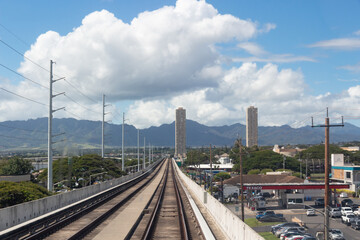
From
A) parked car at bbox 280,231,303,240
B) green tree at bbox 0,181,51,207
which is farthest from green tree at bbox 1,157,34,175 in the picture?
parked car at bbox 280,231,303,240

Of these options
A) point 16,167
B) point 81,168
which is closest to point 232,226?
point 81,168

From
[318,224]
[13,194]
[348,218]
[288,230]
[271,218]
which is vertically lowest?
[318,224]

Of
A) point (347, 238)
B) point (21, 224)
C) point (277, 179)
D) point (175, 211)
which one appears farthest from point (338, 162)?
point (21, 224)

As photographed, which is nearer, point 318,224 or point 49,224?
point 49,224

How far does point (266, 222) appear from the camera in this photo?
2162 inches

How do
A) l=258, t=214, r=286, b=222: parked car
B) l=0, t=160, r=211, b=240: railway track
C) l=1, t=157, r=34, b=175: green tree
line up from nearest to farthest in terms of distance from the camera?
1. l=0, t=160, r=211, b=240: railway track
2. l=258, t=214, r=286, b=222: parked car
3. l=1, t=157, r=34, b=175: green tree

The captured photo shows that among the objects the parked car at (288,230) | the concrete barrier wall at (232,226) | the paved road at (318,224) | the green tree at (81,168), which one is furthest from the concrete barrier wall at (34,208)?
the green tree at (81,168)

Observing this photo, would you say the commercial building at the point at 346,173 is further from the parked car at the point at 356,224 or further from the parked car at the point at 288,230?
the parked car at the point at 288,230

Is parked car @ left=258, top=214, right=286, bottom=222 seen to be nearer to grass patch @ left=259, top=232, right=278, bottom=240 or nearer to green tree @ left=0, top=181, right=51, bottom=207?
grass patch @ left=259, top=232, right=278, bottom=240

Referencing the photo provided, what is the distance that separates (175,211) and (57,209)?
33.3ft

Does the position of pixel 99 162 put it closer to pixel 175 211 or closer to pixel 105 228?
pixel 175 211

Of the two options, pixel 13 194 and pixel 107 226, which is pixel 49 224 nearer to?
pixel 107 226

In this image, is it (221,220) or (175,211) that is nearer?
(221,220)

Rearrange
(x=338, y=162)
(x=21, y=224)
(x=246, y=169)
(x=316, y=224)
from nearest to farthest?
(x=21, y=224) → (x=316, y=224) → (x=338, y=162) → (x=246, y=169)
